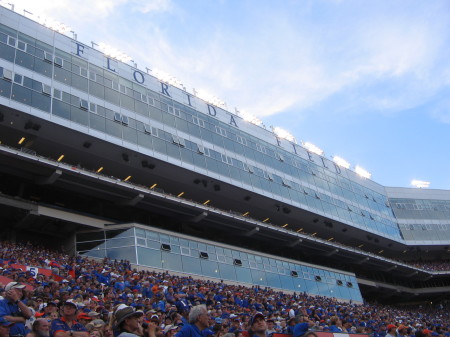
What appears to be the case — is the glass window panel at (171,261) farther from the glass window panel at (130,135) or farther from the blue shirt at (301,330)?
the blue shirt at (301,330)

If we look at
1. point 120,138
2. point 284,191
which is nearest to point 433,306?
point 284,191

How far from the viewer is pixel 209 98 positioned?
1481 inches

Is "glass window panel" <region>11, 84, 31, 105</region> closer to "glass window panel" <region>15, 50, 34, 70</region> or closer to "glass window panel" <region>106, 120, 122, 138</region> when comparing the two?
"glass window panel" <region>15, 50, 34, 70</region>

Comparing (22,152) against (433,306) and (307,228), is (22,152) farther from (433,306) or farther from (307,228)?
(433,306)

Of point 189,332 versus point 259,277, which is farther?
point 259,277

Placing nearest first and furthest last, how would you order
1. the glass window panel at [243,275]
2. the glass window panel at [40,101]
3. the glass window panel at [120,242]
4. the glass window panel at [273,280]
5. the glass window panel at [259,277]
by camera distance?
1. the glass window panel at [40,101]
2. the glass window panel at [120,242]
3. the glass window panel at [243,275]
4. the glass window panel at [259,277]
5. the glass window panel at [273,280]

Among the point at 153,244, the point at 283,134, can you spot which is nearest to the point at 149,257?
the point at 153,244

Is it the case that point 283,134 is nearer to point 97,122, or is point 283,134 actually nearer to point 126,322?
point 97,122

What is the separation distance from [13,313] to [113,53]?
2792 centimetres

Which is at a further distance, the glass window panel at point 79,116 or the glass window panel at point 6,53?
the glass window panel at point 79,116

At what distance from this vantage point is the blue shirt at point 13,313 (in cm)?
603

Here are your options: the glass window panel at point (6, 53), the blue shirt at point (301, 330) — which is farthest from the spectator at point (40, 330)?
the glass window panel at point (6, 53)

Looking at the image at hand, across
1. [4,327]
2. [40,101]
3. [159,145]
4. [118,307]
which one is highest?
[40,101]

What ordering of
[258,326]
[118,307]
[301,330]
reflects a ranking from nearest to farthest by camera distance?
[118,307] → [258,326] → [301,330]
